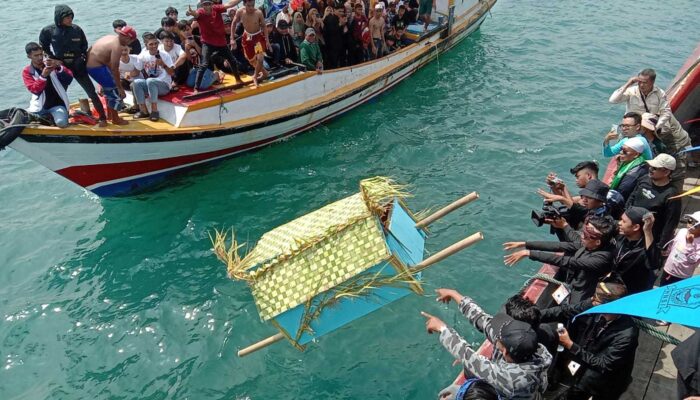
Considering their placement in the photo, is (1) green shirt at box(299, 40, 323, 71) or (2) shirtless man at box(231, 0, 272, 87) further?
(1) green shirt at box(299, 40, 323, 71)

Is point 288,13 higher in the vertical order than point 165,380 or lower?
higher

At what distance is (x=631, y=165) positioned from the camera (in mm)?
6211

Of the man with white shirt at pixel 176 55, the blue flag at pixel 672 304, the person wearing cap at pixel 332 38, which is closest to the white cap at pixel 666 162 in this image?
the blue flag at pixel 672 304

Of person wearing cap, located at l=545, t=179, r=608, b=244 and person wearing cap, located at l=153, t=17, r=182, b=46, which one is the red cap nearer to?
person wearing cap, located at l=153, t=17, r=182, b=46

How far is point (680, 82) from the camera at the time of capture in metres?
9.38

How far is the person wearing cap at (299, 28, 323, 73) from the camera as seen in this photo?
11.0 meters

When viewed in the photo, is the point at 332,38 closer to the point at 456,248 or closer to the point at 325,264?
the point at 325,264

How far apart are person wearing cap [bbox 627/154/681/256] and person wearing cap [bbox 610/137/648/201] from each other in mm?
175

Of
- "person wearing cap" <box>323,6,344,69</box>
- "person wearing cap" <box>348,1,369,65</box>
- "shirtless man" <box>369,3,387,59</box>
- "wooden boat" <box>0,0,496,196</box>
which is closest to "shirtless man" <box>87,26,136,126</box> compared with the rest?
"wooden boat" <box>0,0,496,196</box>

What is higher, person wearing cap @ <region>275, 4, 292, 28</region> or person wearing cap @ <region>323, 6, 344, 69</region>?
person wearing cap @ <region>275, 4, 292, 28</region>

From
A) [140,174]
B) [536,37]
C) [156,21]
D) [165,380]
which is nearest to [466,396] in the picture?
[165,380]

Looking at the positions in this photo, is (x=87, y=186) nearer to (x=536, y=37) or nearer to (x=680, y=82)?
(x=680, y=82)

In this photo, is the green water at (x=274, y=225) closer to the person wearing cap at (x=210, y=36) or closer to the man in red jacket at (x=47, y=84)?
the person wearing cap at (x=210, y=36)

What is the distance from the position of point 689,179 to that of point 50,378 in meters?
9.55
